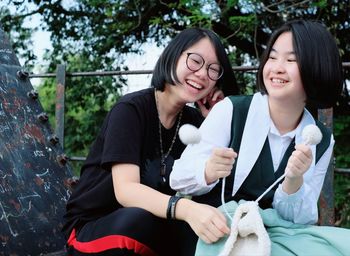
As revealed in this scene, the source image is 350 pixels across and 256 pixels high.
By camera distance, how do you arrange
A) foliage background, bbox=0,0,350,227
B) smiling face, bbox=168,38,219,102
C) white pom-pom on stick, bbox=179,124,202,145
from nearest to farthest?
1. white pom-pom on stick, bbox=179,124,202,145
2. smiling face, bbox=168,38,219,102
3. foliage background, bbox=0,0,350,227

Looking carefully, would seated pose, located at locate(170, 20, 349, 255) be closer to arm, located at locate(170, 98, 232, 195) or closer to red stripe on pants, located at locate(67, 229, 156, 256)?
arm, located at locate(170, 98, 232, 195)

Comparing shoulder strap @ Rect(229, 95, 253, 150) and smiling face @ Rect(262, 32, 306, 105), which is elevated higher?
smiling face @ Rect(262, 32, 306, 105)

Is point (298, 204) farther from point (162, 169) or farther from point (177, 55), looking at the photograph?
point (177, 55)

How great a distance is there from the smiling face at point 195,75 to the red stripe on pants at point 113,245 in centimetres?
57

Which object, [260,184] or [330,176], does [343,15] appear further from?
[260,184]

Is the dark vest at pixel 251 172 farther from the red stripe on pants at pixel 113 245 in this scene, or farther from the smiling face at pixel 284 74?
the red stripe on pants at pixel 113 245

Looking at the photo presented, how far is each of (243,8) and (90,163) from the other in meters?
3.43

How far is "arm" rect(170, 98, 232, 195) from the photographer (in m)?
1.65

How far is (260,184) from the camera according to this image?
1.74 meters

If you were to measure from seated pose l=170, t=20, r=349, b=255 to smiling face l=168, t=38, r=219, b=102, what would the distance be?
0.58ft

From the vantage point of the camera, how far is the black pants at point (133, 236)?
5.90ft

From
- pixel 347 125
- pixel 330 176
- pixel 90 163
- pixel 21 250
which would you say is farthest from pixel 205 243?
pixel 347 125

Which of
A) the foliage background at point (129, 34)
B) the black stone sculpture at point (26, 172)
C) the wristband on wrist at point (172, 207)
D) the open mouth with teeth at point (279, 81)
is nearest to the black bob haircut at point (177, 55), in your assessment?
the open mouth with teeth at point (279, 81)

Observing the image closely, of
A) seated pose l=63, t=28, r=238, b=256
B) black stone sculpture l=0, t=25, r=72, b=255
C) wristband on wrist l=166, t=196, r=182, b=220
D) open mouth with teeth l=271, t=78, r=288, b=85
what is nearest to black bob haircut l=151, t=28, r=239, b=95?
seated pose l=63, t=28, r=238, b=256
